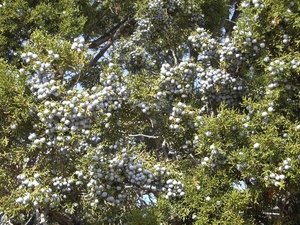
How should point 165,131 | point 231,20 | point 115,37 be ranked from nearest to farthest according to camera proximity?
point 165,131, point 115,37, point 231,20

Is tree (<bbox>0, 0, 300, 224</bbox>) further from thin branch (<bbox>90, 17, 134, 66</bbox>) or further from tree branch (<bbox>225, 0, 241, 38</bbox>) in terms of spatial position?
thin branch (<bbox>90, 17, 134, 66</bbox>)

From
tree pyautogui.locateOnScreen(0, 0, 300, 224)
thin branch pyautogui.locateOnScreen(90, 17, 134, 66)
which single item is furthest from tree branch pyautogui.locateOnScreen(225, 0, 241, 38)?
tree pyautogui.locateOnScreen(0, 0, 300, 224)

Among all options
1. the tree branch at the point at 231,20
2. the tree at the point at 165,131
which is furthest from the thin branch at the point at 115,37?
the tree at the point at 165,131

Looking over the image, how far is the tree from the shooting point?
3330mm

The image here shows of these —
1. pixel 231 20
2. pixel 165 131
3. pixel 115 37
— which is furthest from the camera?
pixel 231 20

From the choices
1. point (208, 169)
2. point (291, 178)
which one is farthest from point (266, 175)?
point (208, 169)

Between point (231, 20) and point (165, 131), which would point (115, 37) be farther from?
point (165, 131)

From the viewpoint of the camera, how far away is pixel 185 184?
3.61 meters

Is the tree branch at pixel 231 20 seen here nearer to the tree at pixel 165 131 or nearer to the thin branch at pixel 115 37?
the thin branch at pixel 115 37

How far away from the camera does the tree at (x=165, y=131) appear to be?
3330mm

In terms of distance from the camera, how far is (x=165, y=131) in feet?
13.3

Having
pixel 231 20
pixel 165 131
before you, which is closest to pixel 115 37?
pixel 231 20

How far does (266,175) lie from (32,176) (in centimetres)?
190

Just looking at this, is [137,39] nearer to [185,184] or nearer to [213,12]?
[213,12]
